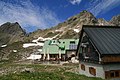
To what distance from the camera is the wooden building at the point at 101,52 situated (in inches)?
1223

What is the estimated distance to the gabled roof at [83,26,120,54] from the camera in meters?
31.5

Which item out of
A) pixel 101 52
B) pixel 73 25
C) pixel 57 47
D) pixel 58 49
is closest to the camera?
pixel 101 52

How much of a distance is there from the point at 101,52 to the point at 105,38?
4.43 metres

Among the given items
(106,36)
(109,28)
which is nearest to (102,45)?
(106,36)

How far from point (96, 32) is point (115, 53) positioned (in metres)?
6.22

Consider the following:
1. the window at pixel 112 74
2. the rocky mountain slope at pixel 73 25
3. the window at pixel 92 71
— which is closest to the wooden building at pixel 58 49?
the rocky mountain slope at pixel 73 25

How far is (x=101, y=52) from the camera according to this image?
30.6m

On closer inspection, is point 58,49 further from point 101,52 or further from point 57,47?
point 101,52

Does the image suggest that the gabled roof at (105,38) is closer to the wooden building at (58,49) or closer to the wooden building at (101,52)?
the wooden building at (101,52)

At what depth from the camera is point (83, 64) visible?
130ft

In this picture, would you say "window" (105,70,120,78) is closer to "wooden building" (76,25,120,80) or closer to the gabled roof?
"wooden building" (76,25,120,80)

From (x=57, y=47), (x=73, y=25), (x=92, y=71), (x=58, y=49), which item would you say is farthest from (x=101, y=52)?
(x=73, y=25)

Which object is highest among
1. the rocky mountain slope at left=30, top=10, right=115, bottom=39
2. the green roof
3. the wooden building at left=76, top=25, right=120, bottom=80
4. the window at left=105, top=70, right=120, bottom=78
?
the rocky mountain slope at left=30, top=10, right=115, bottom=39

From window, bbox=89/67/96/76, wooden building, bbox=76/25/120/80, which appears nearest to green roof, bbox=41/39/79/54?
wooden building, bbox=76/25/120/80
